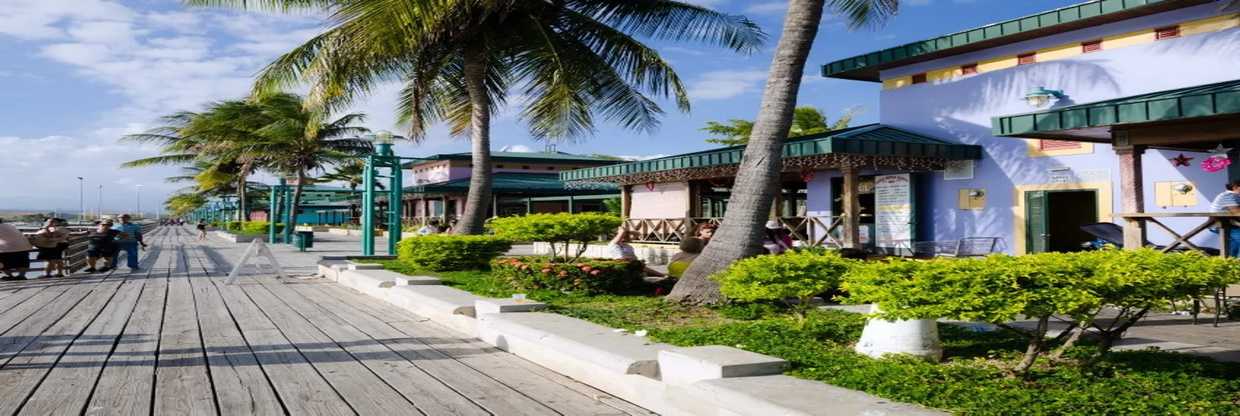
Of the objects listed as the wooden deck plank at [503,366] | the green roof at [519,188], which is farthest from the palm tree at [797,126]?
the wooden deck plank at [503,366]

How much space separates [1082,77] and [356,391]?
13963 mm

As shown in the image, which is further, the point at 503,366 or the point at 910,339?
the point at 503,366

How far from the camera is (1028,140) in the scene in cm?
1502

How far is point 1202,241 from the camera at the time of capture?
12.6 metres

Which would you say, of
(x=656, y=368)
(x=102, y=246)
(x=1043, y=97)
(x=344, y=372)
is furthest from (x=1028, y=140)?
(x=102, y=246)

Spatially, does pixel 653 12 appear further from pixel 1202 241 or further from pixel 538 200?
pixel 538 200

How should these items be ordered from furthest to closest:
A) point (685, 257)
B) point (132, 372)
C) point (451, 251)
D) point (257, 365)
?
point (451, 251), point (685, 257), point (257, 365), point (132, 372)

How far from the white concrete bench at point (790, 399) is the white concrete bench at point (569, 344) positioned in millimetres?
930

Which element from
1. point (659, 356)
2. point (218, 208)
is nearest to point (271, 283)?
point (659, 356)

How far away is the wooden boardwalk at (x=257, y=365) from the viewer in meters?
5.02

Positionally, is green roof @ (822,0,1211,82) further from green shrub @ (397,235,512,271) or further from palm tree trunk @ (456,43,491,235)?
green shrub @ (397,235,512,271)

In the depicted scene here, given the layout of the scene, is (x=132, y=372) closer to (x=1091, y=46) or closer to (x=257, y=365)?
(x=257, y=365)

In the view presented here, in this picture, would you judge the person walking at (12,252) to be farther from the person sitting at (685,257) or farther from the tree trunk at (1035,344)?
the tree trunk at (1035,344)

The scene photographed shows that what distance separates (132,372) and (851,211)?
482 inches
